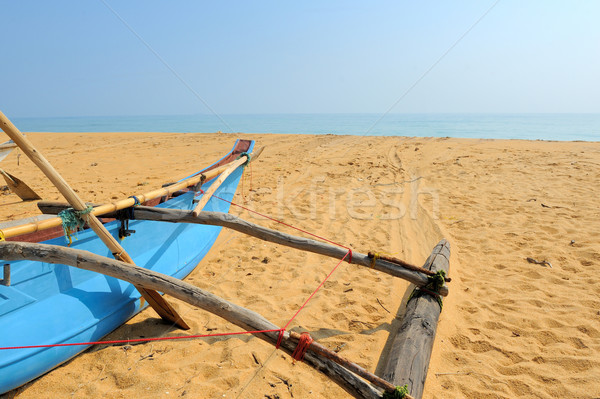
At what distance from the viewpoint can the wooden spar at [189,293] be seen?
6.65ft

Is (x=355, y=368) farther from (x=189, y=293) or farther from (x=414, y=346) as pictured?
(x=189, y=293)

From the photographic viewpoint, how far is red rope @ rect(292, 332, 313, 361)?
6.77 feet

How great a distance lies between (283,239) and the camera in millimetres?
3309

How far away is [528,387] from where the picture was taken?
242cm

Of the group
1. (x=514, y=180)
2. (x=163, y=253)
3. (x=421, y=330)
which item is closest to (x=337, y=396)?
(x=421, y=330)

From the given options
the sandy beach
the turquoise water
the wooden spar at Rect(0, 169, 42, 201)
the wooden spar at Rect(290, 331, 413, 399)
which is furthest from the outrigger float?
the turquoise water

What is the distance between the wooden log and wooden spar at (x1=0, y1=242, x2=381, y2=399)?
0.37 meters

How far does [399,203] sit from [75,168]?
9.18 metres

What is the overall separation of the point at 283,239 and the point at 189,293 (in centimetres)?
114

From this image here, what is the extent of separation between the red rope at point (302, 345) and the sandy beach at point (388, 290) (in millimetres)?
494

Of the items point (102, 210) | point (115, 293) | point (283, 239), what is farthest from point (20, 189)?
point (283, 239)

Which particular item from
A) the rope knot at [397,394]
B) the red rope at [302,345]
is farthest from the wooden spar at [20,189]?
the rope knot at [397,394]

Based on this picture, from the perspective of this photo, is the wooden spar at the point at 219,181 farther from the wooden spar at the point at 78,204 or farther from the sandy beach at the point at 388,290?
the sandy beach at the point at 388,290

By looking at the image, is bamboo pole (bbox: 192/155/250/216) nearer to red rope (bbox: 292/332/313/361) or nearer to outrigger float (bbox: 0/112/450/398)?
outrigger float (bbox: 0/112/450/398)
